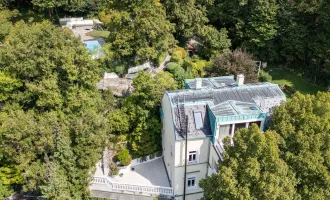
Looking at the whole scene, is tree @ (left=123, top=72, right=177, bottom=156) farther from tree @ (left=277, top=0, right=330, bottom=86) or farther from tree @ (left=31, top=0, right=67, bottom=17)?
tree @ (left=31, top=0, right=67, bottom=17)

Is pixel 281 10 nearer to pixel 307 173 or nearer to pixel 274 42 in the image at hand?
pixel 274 42

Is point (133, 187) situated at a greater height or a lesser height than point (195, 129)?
lesser

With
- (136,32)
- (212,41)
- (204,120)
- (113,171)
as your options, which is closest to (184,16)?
(212,41)

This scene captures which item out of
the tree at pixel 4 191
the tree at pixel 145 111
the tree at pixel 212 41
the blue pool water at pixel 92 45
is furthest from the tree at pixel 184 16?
the tree at pixel 4 191

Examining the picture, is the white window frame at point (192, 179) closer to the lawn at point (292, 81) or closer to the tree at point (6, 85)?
the tree at point (6, 85)

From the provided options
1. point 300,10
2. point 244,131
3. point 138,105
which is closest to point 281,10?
point 300,10

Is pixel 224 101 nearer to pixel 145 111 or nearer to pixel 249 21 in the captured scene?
Result: pixel 145 111
